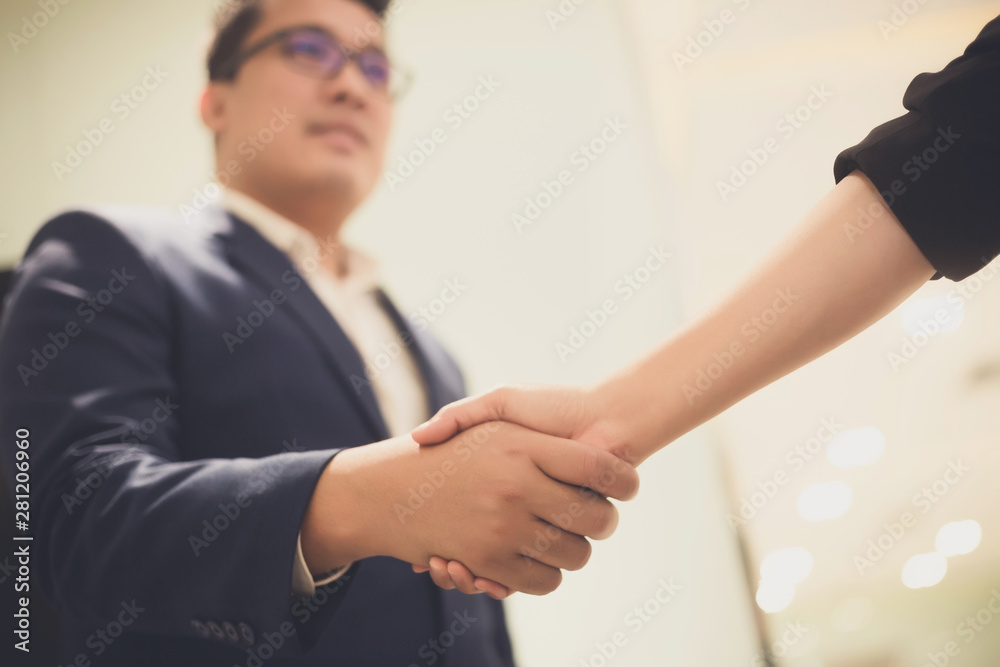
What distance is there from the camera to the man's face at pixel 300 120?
113 cm

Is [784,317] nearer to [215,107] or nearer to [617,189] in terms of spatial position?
[215,107]

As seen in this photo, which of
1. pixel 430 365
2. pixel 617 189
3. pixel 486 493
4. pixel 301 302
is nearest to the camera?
pixel 486 493

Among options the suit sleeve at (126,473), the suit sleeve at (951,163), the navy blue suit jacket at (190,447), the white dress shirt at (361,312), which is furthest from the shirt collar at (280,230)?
the suit sleeve at (951,163)

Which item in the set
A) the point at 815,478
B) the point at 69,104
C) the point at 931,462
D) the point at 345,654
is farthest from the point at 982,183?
the point at 931,462

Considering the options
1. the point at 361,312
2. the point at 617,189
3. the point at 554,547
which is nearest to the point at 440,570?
the point at 554,547

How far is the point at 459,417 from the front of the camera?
0.67 meters

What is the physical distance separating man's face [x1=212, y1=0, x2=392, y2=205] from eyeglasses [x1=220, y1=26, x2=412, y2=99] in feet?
0.03

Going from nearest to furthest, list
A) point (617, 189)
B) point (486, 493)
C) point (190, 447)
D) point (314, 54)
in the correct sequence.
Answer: point (486, 493) → point (190, 447) → point (314, 54) → point (617, 189)

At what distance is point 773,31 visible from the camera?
2396mm

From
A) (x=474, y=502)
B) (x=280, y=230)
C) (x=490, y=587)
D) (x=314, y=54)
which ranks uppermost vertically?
(x=314, y=54)

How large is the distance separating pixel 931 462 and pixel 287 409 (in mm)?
3137

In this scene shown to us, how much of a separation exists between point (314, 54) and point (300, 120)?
145 mm

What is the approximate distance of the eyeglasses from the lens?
117 centimetres

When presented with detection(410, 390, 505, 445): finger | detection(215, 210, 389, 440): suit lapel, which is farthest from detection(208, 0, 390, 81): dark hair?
detection(410, 390, 505, 445): finger
